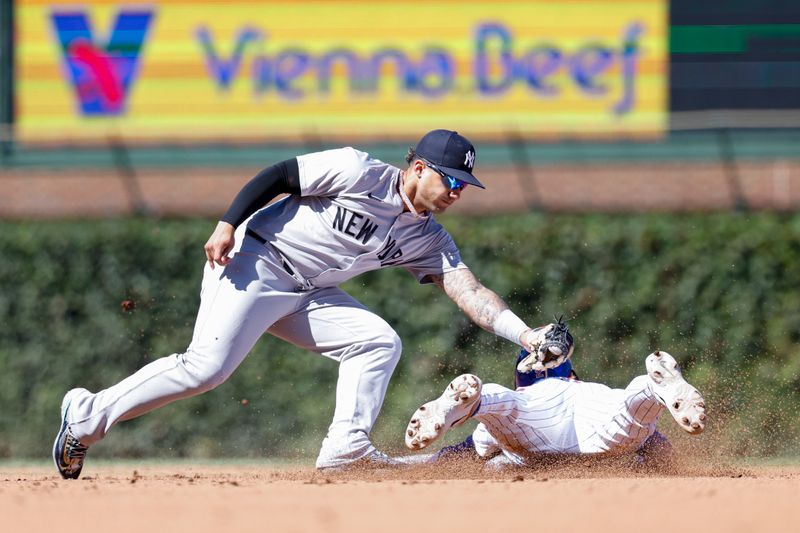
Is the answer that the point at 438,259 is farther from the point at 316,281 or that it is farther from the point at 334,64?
the point at 334,64

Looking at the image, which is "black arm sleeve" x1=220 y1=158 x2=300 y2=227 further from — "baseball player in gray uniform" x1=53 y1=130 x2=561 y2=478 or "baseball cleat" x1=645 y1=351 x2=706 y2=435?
"baseball cleat" x1=645 y1=351 x2=706 y2=435

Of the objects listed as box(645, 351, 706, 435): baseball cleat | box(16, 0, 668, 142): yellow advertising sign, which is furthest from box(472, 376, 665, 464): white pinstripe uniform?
box(16, 0, 668, 142): yellow advertising sign

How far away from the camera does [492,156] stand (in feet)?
41.2

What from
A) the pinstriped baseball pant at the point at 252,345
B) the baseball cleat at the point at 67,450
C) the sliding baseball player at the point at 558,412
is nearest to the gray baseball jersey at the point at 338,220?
the pinstriped baseball pant at the point at 252,345

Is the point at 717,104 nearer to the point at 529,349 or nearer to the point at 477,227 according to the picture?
the point at 477,227

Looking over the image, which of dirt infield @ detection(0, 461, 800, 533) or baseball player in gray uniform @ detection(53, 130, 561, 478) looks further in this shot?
baseball player in gray uniform @ detection(53, 130, 561, 478)

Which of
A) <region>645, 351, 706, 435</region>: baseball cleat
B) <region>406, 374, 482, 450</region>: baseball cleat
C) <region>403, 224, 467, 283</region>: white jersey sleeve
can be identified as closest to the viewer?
<region>645, 351, 706, 435</region>: baseball cleat

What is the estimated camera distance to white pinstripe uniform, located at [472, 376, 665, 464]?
5.98 metres

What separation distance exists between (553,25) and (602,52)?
2.00 ft

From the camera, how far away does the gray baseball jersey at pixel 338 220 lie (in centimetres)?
604

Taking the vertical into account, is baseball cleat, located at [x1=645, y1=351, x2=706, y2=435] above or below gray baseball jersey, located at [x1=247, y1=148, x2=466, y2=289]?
below

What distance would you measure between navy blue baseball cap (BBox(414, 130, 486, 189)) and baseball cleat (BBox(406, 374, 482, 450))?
1.00 m

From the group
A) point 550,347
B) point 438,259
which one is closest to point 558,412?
point 550,347

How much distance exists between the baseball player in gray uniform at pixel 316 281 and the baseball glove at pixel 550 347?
0.09 meters
